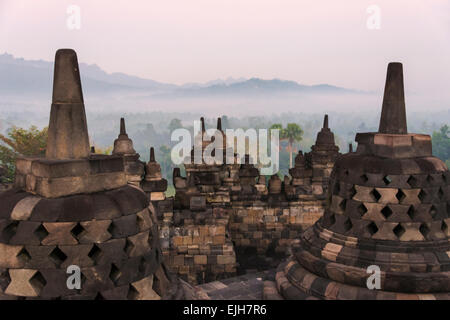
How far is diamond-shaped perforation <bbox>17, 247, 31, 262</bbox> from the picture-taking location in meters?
3.77

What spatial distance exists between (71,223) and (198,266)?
5658 mm

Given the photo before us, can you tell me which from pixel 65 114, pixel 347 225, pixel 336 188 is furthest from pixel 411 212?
pixel 65 114

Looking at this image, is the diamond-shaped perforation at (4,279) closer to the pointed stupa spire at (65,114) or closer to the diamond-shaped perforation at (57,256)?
the diamond-shaped perforation at (57,256)

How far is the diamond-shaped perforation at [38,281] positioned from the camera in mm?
3729

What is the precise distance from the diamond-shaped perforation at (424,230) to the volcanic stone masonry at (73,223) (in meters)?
3.58

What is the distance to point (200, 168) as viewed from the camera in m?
13.5

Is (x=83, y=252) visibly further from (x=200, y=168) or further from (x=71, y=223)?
Result: (x=200, y=168)

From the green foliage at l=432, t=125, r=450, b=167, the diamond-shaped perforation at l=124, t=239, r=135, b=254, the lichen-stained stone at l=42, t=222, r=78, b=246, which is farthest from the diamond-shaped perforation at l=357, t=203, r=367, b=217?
the green foliage at l=432, t=125, r=450, b=167

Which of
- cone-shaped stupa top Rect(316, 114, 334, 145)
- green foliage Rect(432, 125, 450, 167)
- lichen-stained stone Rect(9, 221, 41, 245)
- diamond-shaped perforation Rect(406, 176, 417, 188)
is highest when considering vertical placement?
cone-shaped stupa top Rect(316, 114, 334, 145)

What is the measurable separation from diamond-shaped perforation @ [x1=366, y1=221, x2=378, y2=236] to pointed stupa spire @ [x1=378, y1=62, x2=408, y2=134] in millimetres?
1419

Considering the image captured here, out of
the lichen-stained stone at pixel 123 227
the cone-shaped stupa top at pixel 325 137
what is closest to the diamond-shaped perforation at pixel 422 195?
the lichen-stained stone at pixel 123 227

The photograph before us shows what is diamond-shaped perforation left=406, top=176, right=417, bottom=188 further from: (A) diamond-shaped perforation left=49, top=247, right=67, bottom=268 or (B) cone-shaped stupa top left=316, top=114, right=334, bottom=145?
(B) cone-shaped stupa top left=316, top=114, right=334, bottom=145

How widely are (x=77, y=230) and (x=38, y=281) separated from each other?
0.61 meters

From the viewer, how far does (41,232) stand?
3.79 meters
